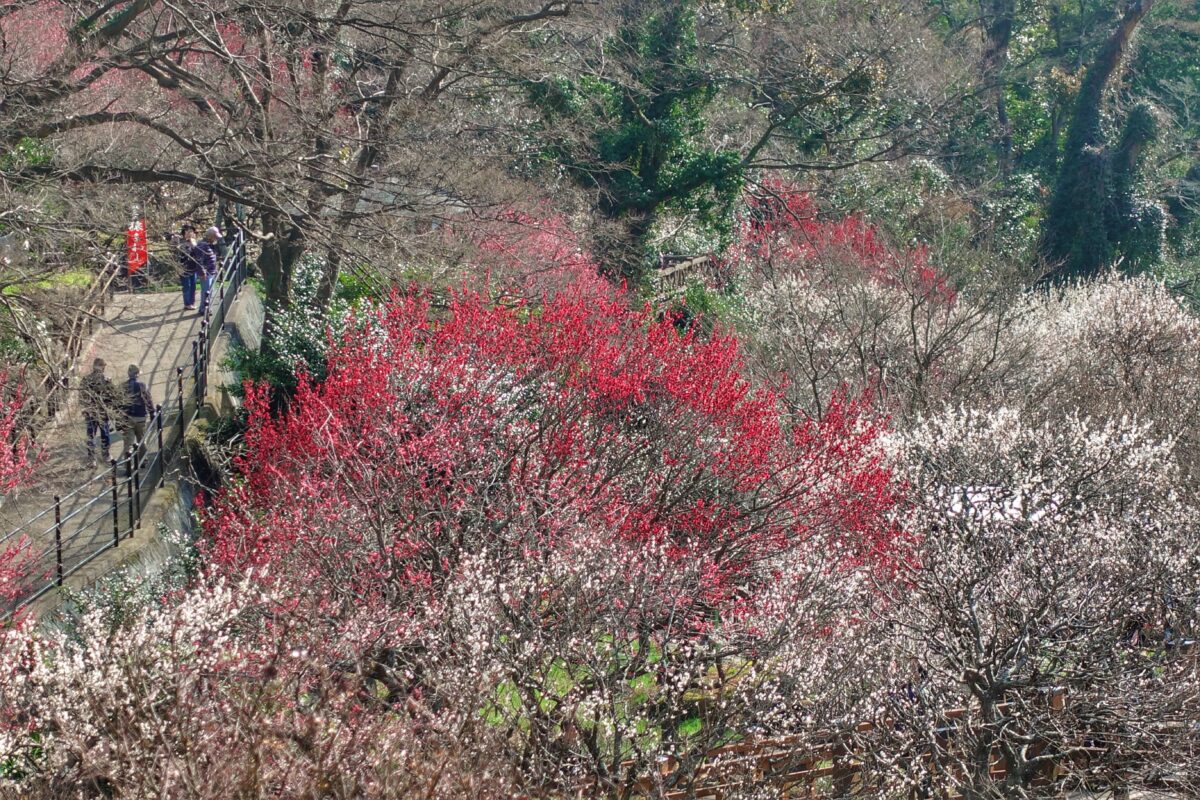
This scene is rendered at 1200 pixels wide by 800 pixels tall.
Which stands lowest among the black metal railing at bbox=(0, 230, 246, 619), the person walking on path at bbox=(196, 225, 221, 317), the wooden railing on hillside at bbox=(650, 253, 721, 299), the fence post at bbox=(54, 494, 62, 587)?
the wooden railing on hillside at bbox=(650, 253, 721, 299)

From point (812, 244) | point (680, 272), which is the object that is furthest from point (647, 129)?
point (812, 244)

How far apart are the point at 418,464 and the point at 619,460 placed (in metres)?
2.39

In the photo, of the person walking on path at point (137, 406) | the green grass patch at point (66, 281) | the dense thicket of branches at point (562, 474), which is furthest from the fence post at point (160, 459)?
the green grass patch at point (66, 281)

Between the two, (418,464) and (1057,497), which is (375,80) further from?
(1057,497)

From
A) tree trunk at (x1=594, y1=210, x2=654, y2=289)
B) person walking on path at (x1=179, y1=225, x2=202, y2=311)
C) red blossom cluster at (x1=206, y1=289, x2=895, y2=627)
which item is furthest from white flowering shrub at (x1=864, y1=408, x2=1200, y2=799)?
tree trunk at (x1=594, y1=210, x2=654, y2=289)

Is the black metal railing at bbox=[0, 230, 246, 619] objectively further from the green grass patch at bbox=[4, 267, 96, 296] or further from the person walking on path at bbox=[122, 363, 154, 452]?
the green grass patch at bbox=[4, 267, 96, 296]

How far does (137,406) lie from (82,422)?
1.19 m

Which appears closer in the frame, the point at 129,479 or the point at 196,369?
the point at 129,479

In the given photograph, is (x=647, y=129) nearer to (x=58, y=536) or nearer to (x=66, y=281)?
(x=66, y=281)

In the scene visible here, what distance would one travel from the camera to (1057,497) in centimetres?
1292

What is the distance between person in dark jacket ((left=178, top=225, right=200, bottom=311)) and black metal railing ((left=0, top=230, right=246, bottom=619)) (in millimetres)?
1792

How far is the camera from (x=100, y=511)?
12.6 meters

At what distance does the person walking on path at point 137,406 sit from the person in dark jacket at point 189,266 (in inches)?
126

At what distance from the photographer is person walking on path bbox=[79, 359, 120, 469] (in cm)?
1273
